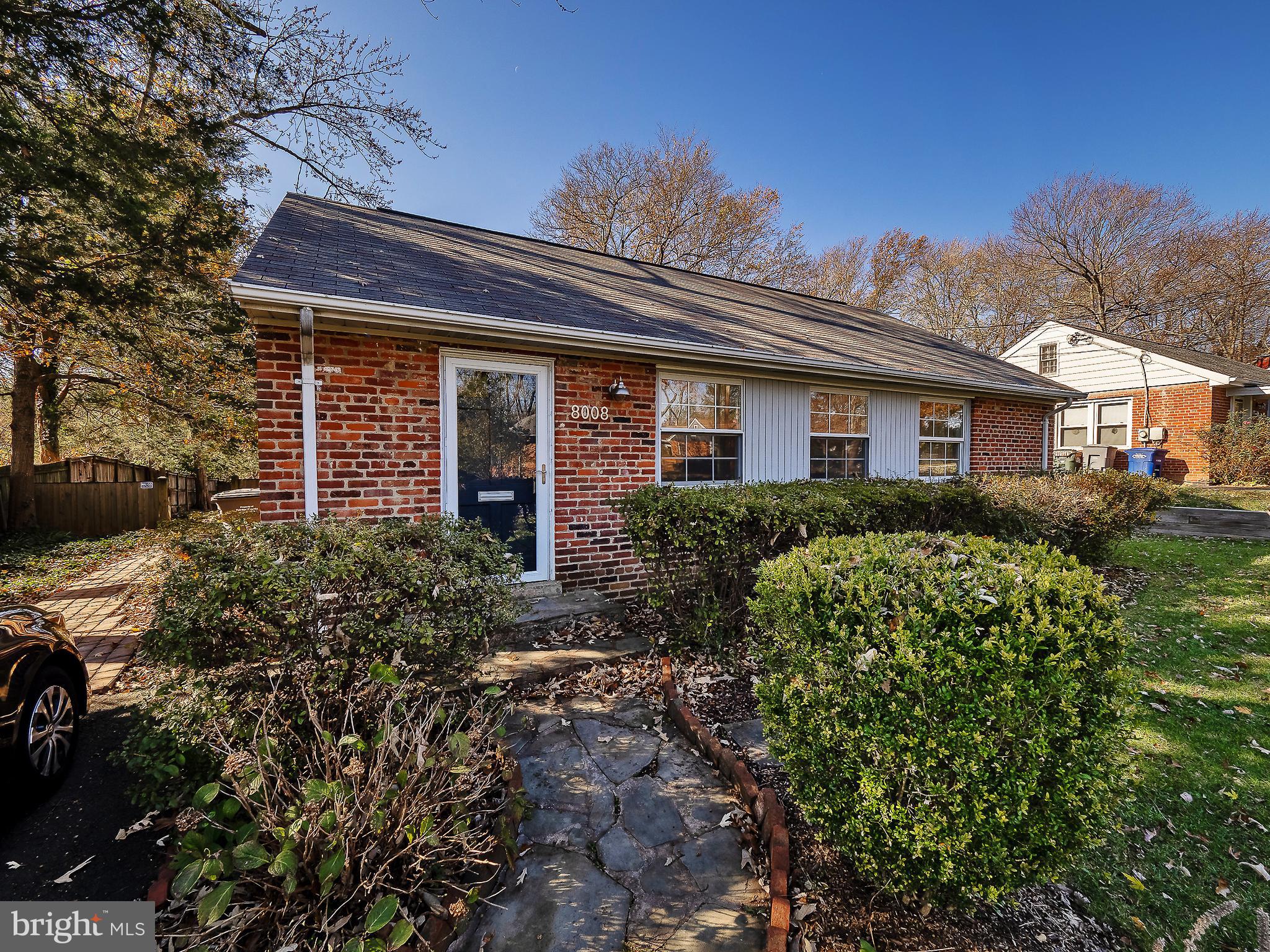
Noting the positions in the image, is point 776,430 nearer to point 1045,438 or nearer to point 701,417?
point 701,417

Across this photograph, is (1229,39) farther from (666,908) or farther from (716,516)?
(666,908)

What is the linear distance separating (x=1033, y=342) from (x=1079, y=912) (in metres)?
21.4

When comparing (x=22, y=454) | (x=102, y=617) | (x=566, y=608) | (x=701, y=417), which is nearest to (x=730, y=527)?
(x=566, y=608)

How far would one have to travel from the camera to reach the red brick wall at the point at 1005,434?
9.11m

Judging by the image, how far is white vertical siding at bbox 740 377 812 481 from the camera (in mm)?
6734

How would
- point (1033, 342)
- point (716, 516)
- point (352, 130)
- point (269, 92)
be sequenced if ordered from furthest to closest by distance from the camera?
1. point (1033, 342)
2. point (352, 130)
3. point (269, 92)
4. point (716, 516)

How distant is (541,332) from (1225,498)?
15581 mm

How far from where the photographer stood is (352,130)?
29.9 ft

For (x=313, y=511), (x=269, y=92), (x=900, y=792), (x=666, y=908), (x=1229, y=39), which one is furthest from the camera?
(x=1229, y=39)

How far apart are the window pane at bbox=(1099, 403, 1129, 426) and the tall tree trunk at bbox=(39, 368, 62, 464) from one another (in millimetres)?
27164

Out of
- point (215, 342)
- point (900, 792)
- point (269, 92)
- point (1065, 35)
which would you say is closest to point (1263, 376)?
point (1065, 35)

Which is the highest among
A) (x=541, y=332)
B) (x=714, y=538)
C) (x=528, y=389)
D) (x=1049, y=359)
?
(x=1049, y=359)

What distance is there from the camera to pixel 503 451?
514cm

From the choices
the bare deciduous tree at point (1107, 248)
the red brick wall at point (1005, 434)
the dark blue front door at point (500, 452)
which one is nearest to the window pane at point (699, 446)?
the dark blue front door at point (500, 452)
